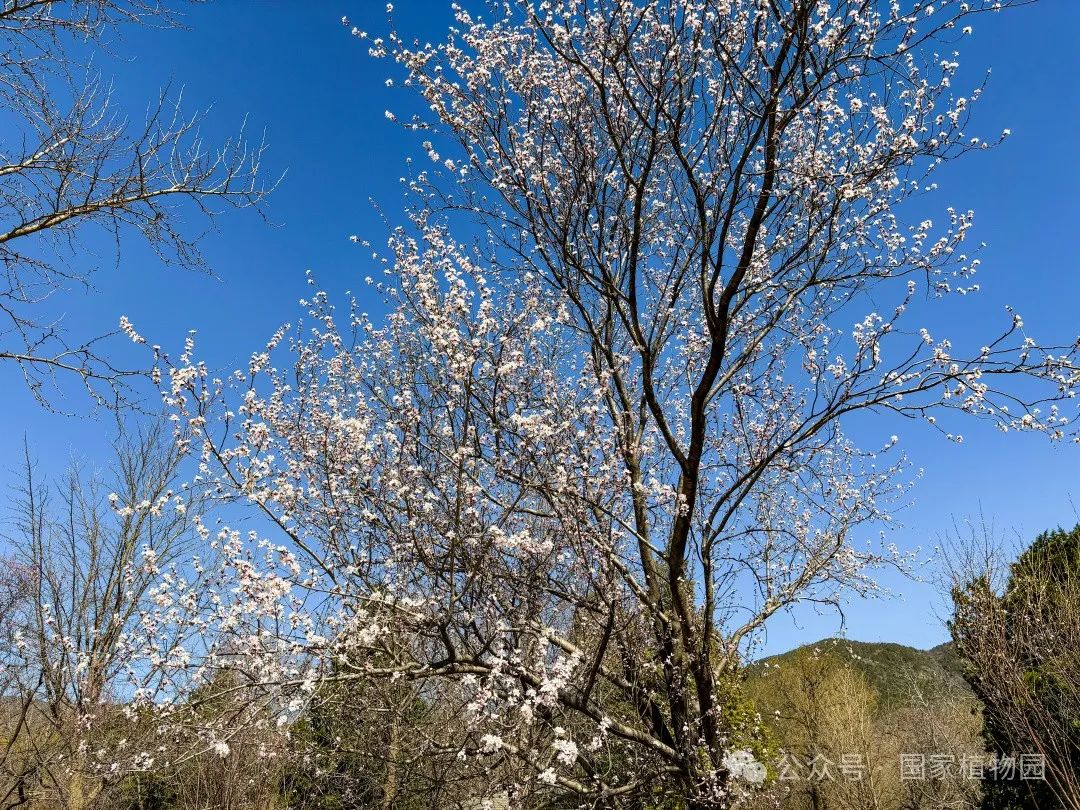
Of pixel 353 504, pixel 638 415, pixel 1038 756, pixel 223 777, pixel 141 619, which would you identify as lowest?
pixel 1038 756

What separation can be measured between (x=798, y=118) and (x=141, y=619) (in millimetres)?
6474

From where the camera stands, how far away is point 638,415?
7.32 metres

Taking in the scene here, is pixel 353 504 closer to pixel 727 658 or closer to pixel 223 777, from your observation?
pixel 727 658

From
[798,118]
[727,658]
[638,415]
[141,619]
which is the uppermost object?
[798,118]

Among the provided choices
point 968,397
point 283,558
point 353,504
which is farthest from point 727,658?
point 283,558

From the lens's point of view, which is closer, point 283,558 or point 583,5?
point 283,558

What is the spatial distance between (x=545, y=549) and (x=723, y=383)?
9.45 ft

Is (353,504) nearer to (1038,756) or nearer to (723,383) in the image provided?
(723,383)

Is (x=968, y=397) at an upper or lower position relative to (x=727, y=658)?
upper

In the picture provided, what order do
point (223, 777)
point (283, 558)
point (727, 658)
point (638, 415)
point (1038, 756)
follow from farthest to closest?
point (223, 777) → point (1038, 756) → point (638, 415) → point (727, 658) → point (283, 558)

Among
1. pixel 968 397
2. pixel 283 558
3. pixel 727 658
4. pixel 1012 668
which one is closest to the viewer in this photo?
pixel 283 558

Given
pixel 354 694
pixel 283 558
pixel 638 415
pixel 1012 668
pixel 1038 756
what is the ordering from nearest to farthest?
pixel 283 558 → pixel 354 694 → pixel 638 415 → pixel 1012 668 → pixel 1038 756

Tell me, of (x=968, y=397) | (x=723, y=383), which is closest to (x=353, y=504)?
(x=723, y=383)

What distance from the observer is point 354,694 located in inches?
239
